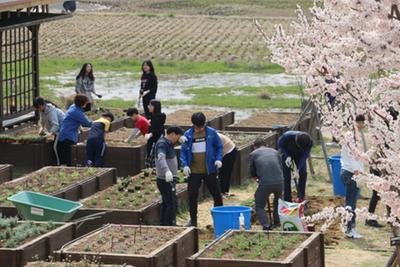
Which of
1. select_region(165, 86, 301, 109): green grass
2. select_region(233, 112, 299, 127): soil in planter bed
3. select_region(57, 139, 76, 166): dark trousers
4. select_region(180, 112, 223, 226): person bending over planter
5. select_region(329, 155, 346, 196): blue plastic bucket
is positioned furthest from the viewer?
select_region(165, 86, 301, 109): green grass

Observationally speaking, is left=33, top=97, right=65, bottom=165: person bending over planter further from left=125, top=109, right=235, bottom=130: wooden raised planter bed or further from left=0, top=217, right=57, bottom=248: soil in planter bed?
left=0, top=217, right=57, bottom=248: soil in planter bed

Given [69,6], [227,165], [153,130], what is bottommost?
[227,165]

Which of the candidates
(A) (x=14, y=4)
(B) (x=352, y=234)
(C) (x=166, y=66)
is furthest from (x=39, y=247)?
(C) (x=166, y=66)

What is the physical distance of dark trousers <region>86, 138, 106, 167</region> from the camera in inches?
803

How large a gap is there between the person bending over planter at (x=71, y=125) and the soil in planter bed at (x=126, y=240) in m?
6.08

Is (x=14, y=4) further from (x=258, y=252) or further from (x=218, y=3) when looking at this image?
(x=218, y=3)

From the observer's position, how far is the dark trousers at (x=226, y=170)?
19.9 m

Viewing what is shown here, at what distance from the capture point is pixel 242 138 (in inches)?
904

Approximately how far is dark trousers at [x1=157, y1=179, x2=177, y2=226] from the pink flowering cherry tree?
5.75 meters

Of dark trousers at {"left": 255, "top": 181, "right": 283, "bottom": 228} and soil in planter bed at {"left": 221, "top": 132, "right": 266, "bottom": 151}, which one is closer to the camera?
dark trousers at {"left": 255, "top": 181, "right": 283, "bottom": 228}

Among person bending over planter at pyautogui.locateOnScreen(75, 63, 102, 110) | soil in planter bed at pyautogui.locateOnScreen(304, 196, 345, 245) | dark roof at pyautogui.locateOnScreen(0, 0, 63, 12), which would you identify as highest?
dark roof at pyautogui.locateOnScreen(0, 0, 63, 12)

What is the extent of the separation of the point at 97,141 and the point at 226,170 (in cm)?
219

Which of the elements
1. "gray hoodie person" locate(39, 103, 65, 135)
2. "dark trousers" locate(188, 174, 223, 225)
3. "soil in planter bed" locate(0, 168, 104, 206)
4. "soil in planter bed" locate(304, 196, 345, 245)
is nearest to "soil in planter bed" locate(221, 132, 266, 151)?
"soil in planter bed" locate(304, 196, 345, 245)

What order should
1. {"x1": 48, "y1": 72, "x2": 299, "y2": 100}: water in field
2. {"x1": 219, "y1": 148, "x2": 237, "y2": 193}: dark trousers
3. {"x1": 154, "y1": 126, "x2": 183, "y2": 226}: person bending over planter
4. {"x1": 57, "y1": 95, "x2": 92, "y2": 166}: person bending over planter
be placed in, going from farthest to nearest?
{"x1": 48, "y1": 72, "x2": 299, "y2": 100}: water in field, {"x1": 57, "y1": 95, "x2": 92, "y2": 166}: person bending over planter, {"x1": 219, "y1": 148, "x2": 237, "y2": 193}: dark trousers, {"x1": 154, "y1": 126, "x2": 183, "y2": 226}: person bending over planter
